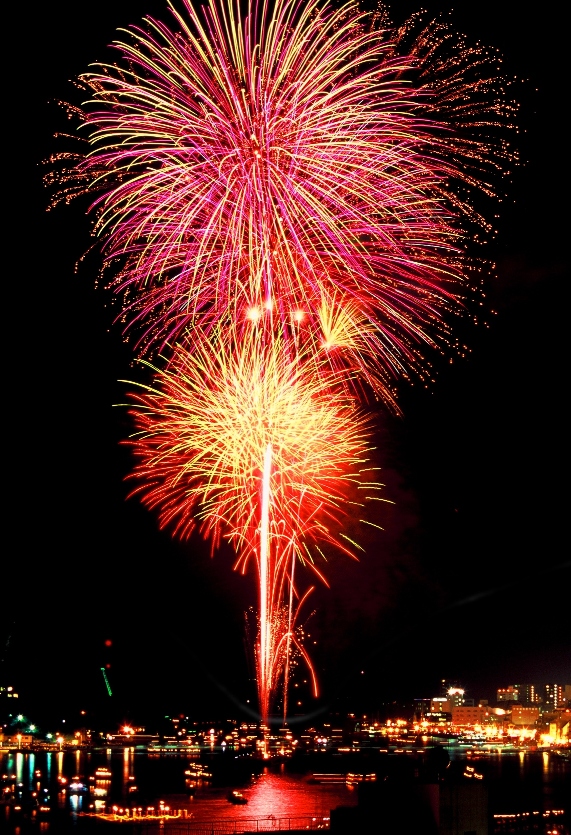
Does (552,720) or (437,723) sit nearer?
(437,723)

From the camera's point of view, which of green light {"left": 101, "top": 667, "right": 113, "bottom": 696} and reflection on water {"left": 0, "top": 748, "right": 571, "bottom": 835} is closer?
reflection on water {"left": 0, "top": 748, "right": 571, "bottom": 835}

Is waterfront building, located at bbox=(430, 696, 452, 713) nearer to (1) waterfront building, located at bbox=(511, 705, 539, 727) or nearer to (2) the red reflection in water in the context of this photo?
(1) waterfront building, located at bbox=(511, 705, 539, 727)

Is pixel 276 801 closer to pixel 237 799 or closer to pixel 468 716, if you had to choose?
pixel 237 799

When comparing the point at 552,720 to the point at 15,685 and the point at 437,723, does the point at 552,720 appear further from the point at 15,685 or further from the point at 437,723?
the point at 15,685

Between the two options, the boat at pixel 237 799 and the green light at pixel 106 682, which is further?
the green light at pixel 106 682

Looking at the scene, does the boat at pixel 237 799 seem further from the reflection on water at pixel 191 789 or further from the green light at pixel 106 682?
the green light at pixel 106 682

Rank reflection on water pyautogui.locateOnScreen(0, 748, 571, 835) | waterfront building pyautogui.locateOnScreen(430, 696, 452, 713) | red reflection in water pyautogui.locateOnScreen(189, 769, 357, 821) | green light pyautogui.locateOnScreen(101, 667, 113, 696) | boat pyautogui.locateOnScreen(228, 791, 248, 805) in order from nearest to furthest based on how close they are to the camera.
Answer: reflection on water pyautogui.locateOnScreen(0, 748, 571, 835)
red reflection in water pyautogui.locateOnScreen(189, 769, 357, 821)
boat pyautogui.locateOnScreen(228, 791, 248, 805)
green light pyautogui.locateOnScreen(101, 667, 113, 696)
waterfront building pyautogui.locateOnScreen(430, 696, 452, 713)

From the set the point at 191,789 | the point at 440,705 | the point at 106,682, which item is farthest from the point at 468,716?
the point at 191,789

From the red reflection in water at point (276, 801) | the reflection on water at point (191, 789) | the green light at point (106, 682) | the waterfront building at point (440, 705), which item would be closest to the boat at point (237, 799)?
the reflection on water at point (191, 789)

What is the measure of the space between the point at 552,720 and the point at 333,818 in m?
132

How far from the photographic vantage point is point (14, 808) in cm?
2834

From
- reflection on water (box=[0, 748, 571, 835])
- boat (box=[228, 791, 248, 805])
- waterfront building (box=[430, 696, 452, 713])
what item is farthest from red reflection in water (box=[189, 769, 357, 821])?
waterfront building (box=[430, 696, 452, 713])

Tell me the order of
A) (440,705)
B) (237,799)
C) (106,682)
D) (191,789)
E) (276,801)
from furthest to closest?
(440,705) < (106,682) < (191,789) < (276,801) < (237,799)

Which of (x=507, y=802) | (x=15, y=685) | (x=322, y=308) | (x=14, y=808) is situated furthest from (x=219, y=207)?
(x=15, y=685)
